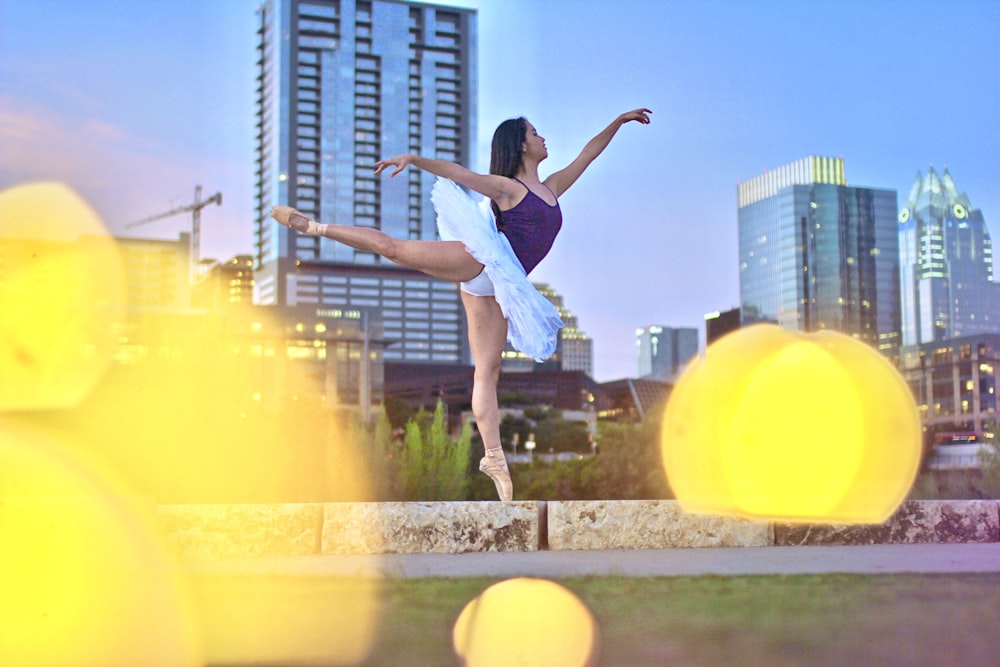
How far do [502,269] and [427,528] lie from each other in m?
1.60

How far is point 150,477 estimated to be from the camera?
8805 mm

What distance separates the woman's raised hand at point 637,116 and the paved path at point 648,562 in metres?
2.61

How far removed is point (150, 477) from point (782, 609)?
6.82 m

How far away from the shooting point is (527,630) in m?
3.17

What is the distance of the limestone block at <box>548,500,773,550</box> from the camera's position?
5848 millimetres

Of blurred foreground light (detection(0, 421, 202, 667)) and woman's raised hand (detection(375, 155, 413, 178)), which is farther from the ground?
woman's raised hand (detection(375, 155, 413, 178))

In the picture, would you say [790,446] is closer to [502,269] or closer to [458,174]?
[502,269]

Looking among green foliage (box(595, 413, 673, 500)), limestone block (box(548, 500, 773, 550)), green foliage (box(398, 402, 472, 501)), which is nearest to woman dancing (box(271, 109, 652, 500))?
limestone block (box(548, 500, 773, 550))

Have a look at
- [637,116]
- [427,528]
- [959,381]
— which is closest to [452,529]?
[427,528]

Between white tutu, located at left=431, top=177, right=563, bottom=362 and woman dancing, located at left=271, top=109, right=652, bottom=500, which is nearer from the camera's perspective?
woman dancing, located at left=271, top=109, right=652, bottom=500

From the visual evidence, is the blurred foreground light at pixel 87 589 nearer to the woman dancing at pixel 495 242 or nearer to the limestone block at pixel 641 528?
the woman dancing at pixel 495 242

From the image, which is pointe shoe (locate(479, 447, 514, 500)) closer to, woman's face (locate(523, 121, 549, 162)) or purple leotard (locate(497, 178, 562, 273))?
purple leotard (locate(497, 178, 562, 273))

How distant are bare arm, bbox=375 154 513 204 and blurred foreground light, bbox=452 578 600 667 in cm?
210

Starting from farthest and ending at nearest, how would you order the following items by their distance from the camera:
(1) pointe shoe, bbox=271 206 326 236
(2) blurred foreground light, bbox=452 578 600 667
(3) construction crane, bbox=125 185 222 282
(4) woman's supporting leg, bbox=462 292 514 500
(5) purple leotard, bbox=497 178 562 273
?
(3) construction crane, bbox=125 185 222 282
(4) woman's supporting leg, bbox=462 292 514 500
(5) purple leotard, bbox=497 178 562 273
(1) pointe shoe, bbox=271 206 326 236
(2) blurred foreground light, bbox=452 578 600 667
